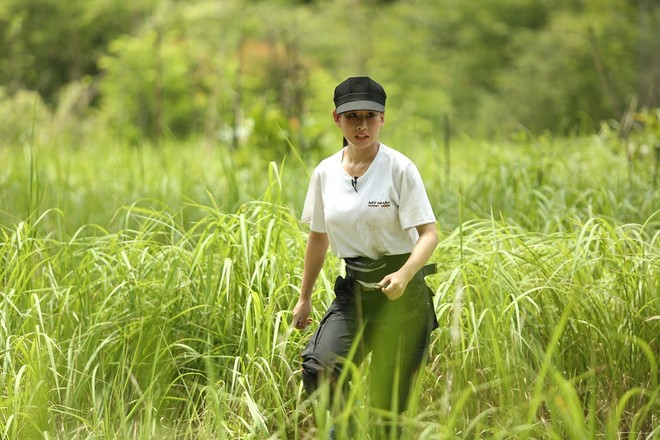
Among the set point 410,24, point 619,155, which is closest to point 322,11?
point 410,24

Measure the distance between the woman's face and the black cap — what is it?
0.03 m

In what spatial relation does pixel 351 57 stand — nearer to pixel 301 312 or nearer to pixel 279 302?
pixel 279 302

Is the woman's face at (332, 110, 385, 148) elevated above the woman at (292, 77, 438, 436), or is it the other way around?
the woman's face at (332, 110, 385, 148)

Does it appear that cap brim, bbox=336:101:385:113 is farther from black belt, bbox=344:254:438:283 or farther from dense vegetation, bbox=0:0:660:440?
dense vegetation, bbox=0:0:660:440

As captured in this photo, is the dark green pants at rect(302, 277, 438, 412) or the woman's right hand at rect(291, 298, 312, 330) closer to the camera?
the dark green pants at rect(302, 277, 438, 412)

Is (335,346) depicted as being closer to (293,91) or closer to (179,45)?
(293,91)

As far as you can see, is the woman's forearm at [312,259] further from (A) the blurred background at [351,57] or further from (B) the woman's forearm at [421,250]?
(A) the blurred background at [351,57]

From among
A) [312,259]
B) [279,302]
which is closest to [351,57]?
[279,302]

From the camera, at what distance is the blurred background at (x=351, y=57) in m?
15.7

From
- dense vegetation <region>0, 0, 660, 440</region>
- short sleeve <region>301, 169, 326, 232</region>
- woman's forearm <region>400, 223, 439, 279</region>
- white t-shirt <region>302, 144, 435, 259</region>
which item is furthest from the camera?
dense vegetation <region>0, 0, 660, 440</region>

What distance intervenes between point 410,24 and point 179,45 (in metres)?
6.63

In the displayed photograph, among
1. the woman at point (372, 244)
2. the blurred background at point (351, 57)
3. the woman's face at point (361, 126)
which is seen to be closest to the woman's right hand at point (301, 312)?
the woman at point (372, 244)

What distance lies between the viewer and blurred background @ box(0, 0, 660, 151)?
51.5 feet

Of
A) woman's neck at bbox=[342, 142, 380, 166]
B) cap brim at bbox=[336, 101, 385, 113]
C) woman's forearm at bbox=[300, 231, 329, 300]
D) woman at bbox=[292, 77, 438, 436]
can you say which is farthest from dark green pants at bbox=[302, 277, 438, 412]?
cap brim at bbox=[336, 101, 385, 113]
